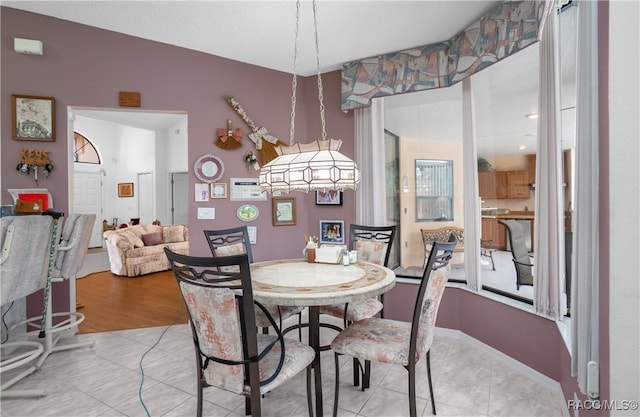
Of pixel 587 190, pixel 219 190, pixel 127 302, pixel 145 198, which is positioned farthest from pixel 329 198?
pixel 145 198

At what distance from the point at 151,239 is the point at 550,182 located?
629cm

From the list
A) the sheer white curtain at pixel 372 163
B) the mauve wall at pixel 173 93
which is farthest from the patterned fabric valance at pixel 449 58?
the mauve wall at pixel 173 93

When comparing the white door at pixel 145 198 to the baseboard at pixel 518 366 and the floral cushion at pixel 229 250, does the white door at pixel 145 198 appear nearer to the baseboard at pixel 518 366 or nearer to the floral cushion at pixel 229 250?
the floral cushion at pixel 229 250

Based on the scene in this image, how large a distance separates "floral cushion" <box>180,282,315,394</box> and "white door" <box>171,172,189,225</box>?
774 cm

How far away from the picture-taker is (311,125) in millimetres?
4039

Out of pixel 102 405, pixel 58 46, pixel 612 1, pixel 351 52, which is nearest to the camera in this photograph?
pixel 612 1

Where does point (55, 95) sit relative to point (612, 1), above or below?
above

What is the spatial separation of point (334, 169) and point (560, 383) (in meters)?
2.07

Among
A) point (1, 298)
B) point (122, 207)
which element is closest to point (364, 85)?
point (1, 298)

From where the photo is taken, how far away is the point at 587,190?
1.21m

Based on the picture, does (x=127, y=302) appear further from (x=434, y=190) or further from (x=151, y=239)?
(x=434, y=190)

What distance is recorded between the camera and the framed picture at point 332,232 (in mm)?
3902

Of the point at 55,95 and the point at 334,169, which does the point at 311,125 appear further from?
the point at 55,95

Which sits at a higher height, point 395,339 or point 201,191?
point 201,191
